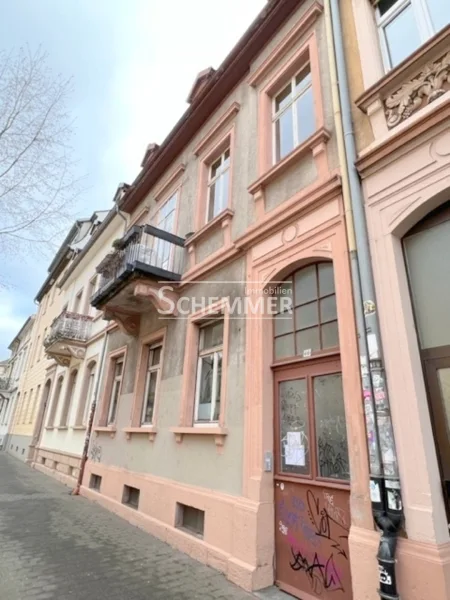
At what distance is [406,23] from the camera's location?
4367mm

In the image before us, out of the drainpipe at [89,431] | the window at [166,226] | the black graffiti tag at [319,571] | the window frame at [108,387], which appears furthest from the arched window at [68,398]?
the black graffiti tag at [319,571]

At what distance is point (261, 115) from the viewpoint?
6.17 m

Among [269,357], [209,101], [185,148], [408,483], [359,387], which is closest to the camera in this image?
[408,483]

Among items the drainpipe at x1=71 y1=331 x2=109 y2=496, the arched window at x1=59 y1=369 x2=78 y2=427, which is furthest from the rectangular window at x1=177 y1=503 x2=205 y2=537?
the arched window at x1=59 y1=369 x2=78 y2=427

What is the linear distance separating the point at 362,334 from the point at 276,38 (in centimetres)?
582

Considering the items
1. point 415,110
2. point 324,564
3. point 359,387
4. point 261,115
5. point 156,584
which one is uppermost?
point 261,115

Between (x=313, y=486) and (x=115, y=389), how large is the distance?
6820 millimetres

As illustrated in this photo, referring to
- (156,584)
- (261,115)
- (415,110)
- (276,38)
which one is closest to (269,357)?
(156,584)

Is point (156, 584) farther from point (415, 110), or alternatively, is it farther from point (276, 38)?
point (276, 38)

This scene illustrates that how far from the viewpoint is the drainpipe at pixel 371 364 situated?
9.34 feet

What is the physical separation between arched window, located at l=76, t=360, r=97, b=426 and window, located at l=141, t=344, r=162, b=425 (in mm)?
4025

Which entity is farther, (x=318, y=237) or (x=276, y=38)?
(x=276, y=38)

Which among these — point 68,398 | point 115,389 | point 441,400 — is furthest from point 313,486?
point 68,398

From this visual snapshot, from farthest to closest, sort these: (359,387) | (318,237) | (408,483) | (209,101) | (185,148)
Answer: (185,148), (209,101), (318,237), (359,387), (408,483)
